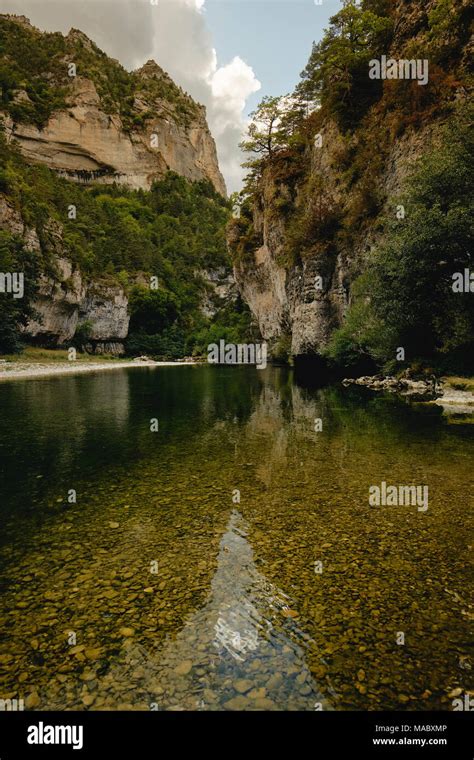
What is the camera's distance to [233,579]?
4.62 metres

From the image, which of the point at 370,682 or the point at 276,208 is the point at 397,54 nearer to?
the point at 276,208

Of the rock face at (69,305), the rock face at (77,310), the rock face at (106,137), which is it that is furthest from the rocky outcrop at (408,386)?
the rock face at (106,137)

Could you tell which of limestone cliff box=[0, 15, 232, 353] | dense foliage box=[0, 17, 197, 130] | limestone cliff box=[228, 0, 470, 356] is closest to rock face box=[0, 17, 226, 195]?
limestone cliff box=[0, 15, 232, 353]

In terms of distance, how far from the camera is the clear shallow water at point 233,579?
312 centimetres

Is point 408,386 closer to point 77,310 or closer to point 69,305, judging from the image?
point 69,305

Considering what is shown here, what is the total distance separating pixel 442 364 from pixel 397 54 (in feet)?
73.9

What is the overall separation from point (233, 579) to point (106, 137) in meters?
151

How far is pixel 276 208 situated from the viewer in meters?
43.6

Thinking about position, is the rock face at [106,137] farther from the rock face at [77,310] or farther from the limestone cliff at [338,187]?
the limestone cliff at [338,187]

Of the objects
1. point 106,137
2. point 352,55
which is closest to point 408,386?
point 352,55

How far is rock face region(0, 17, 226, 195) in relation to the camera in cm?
11681

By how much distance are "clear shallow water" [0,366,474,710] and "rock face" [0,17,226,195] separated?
136 m

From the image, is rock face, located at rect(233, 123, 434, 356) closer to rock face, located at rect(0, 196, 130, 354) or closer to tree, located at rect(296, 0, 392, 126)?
tree, located at rect(296, 0, 392, 126)
